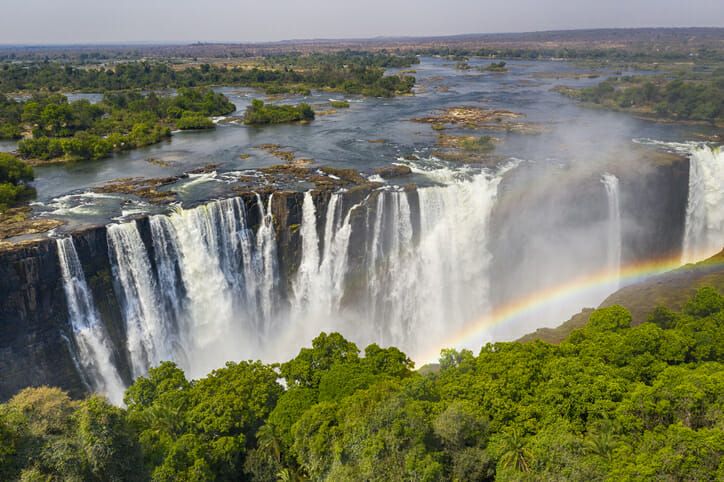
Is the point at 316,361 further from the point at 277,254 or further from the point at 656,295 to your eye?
the point at 656,295

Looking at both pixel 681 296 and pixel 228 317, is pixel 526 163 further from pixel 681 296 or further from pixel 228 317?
pixel 228 317

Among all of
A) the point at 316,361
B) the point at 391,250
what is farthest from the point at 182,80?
the point at 316,361

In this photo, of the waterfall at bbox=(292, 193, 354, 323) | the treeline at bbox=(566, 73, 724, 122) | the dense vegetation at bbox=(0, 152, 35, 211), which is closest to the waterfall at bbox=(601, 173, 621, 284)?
the waterfall at bbox=(292, 193, 354, 323)

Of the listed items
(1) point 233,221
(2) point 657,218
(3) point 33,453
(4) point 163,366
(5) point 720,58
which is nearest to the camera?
(3) point 33,453

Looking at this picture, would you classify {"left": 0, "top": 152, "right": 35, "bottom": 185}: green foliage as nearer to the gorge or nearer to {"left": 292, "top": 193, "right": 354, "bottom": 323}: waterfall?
the gorge

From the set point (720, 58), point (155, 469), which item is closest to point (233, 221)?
point (155, 469)
